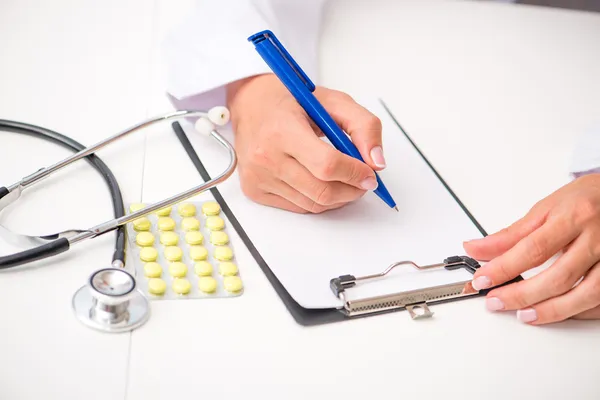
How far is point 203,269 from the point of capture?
0.67 metres

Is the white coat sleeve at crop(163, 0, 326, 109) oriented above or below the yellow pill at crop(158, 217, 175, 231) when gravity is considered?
above

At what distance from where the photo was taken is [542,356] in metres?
0.66

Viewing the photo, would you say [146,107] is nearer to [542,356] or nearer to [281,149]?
[281,149]

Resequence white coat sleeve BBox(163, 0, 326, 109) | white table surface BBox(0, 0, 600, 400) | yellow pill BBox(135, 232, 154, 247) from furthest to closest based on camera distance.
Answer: white coat sleeve BBox(163, 0, 326, 109) < yellow pill BBox(135, 232, 154, 247) < white table surface BBox(0, 0, 600, 400)

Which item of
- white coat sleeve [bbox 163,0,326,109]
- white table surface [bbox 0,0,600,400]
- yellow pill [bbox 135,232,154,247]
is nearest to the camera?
white table surface [bbox 0,0,600,400]

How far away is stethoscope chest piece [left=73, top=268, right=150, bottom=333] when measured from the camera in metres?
0.58

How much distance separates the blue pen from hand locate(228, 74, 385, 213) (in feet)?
0.05

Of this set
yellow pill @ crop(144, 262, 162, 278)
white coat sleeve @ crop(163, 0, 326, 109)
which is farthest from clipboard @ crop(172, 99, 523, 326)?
white coat sleeve @ crop(163, 0, 326, 109)

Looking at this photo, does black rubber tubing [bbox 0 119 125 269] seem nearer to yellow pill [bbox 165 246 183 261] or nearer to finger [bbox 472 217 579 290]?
yellow pill [bbox 165 246 183 261]

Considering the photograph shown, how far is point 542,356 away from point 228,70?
52cm

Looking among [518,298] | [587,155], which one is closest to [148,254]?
[518,298]

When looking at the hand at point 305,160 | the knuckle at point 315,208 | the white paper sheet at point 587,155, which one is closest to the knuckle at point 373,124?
the hand at point 305,160

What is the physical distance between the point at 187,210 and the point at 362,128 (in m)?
0.21

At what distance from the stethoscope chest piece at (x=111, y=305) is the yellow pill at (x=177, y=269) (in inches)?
2.0
